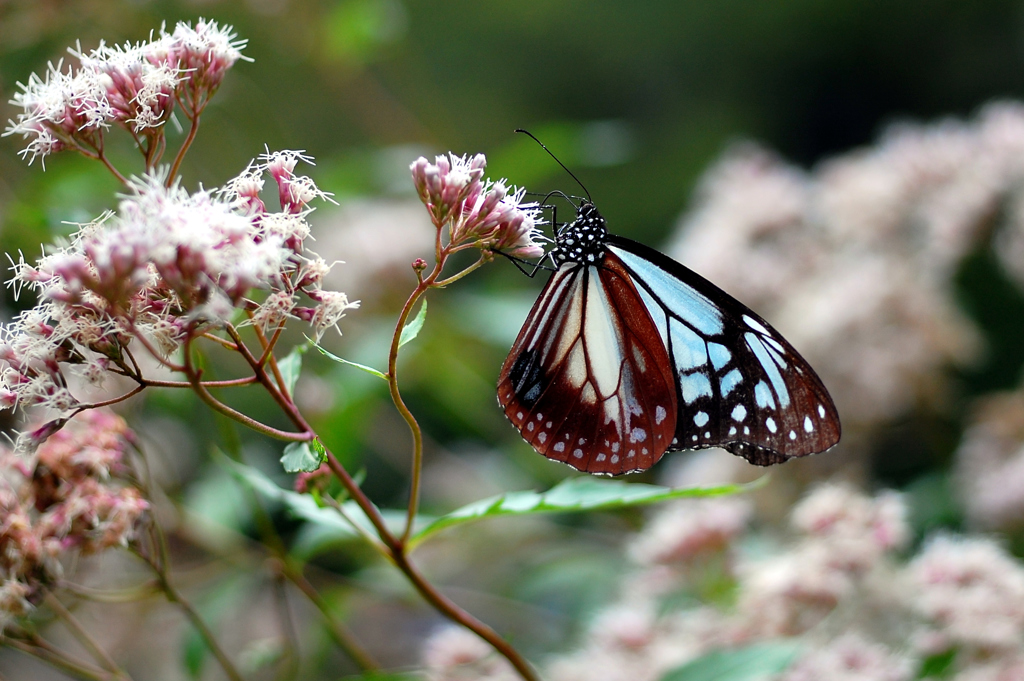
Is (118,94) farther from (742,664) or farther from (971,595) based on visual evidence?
(971,595)

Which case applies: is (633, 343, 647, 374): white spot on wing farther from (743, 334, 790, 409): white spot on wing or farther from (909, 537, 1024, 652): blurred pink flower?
(909, 537, 1024, 652): blurred pink flower

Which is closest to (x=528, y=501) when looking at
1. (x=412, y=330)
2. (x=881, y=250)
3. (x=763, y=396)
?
(x=412, y=330)

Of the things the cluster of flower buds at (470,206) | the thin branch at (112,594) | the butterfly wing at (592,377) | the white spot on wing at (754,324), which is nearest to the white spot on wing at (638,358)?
the butterfly wing at (592,377)

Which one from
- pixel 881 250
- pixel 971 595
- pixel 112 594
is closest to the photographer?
pixel 112 594

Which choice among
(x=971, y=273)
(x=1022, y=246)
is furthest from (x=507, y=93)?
(x=1022, y=246)

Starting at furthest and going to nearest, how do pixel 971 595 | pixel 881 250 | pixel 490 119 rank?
pixel 490 119, pixel 881 250, pixel 971 595

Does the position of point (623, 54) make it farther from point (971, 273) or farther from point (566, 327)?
point (566, 327)
